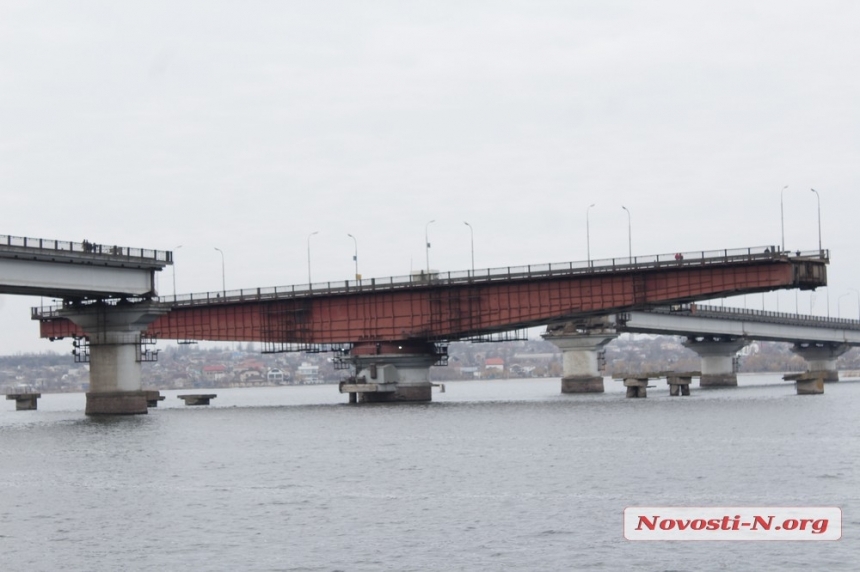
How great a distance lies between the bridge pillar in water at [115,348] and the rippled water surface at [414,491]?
15280 mm

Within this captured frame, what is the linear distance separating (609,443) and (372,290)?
58235mm

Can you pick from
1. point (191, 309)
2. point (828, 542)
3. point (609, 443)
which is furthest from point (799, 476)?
point (191, 309)

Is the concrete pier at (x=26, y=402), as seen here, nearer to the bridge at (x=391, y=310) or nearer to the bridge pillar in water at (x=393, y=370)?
the bridge at (x=391, y=310)

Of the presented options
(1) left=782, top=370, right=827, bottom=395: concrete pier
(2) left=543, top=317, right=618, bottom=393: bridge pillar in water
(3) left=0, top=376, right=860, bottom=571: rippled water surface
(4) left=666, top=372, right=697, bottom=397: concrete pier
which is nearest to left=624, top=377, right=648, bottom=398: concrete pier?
(4) left=666, top=372, right=697, bottom=397: concrete pier

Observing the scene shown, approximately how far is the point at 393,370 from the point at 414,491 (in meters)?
78.2

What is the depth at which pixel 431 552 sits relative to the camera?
136ft

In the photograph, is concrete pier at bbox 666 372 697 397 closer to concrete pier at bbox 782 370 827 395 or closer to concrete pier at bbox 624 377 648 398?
concrete pier at bbox 624 377 648 398

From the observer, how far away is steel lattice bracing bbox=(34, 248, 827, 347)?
367ft

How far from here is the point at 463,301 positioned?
128 meters

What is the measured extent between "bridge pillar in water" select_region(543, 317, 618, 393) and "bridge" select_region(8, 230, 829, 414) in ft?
87.0

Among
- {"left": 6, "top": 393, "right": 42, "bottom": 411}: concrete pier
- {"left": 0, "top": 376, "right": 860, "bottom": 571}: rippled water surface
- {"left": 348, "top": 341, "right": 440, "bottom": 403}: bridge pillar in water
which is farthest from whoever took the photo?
{"left": 6, "top": 393, "right": 42, "bottom": 411}: concrete pier

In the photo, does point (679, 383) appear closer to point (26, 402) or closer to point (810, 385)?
point (810, 385)

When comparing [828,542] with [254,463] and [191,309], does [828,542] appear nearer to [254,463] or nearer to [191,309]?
[254,463]

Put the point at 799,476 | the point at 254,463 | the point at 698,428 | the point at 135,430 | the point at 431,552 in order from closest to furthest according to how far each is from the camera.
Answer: the point at 431,552 → the point at 799,476 → the point at 254,463 → the point at 698,428 → the point at 135,430
